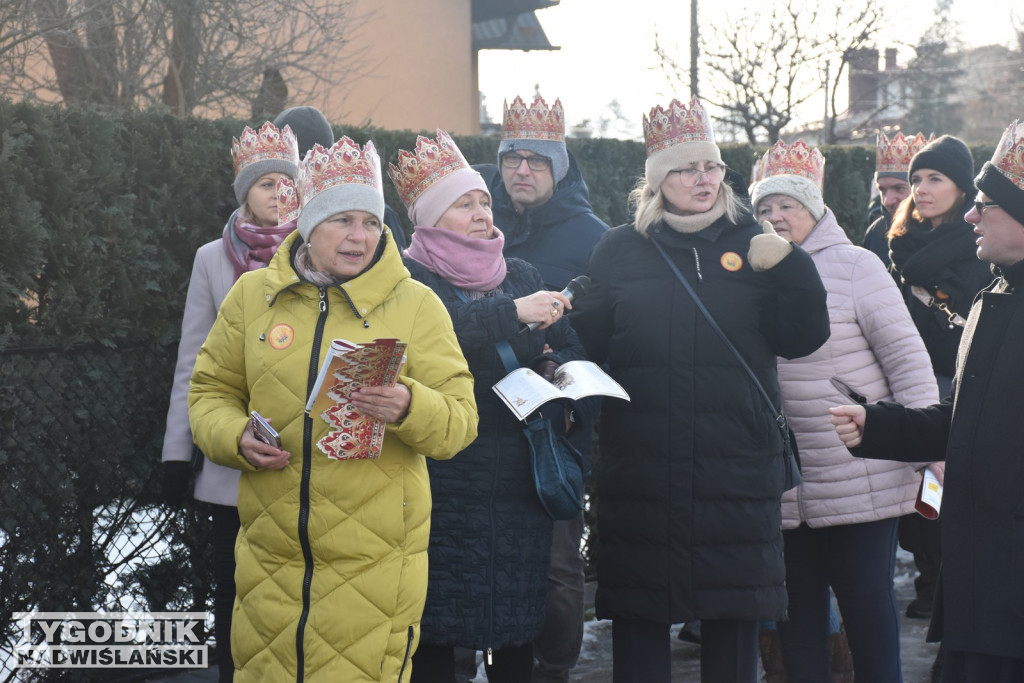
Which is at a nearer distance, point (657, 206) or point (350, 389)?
point (350, 389)

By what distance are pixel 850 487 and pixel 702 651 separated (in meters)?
0.95

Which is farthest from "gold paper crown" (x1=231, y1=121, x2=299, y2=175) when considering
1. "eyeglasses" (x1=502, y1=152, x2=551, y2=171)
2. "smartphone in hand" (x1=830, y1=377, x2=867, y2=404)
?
"smartphone in hand" (x1=830, y1=377, x2=867, y2=404)

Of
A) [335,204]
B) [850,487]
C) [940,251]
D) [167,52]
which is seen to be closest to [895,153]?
[940,251]

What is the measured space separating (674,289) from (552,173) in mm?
1378

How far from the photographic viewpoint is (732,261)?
13.5 feet

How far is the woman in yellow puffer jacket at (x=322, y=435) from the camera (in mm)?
3281

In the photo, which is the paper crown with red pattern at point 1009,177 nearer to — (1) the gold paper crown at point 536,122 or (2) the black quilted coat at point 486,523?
(2) the black quilted coat at point 486,523

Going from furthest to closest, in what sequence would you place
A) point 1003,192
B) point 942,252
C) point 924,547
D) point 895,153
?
point 895,153, point 924,547, point 942,252, point 1003,192

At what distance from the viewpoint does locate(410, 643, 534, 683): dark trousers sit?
3904 mm

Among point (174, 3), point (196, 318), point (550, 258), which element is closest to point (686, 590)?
point (550, 258)

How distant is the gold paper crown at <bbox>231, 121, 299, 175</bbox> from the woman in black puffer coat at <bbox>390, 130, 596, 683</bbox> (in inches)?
34.4

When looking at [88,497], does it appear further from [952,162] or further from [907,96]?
[907,96]

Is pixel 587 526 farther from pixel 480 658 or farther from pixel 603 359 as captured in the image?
pixel 603 359

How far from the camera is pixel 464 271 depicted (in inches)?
158
